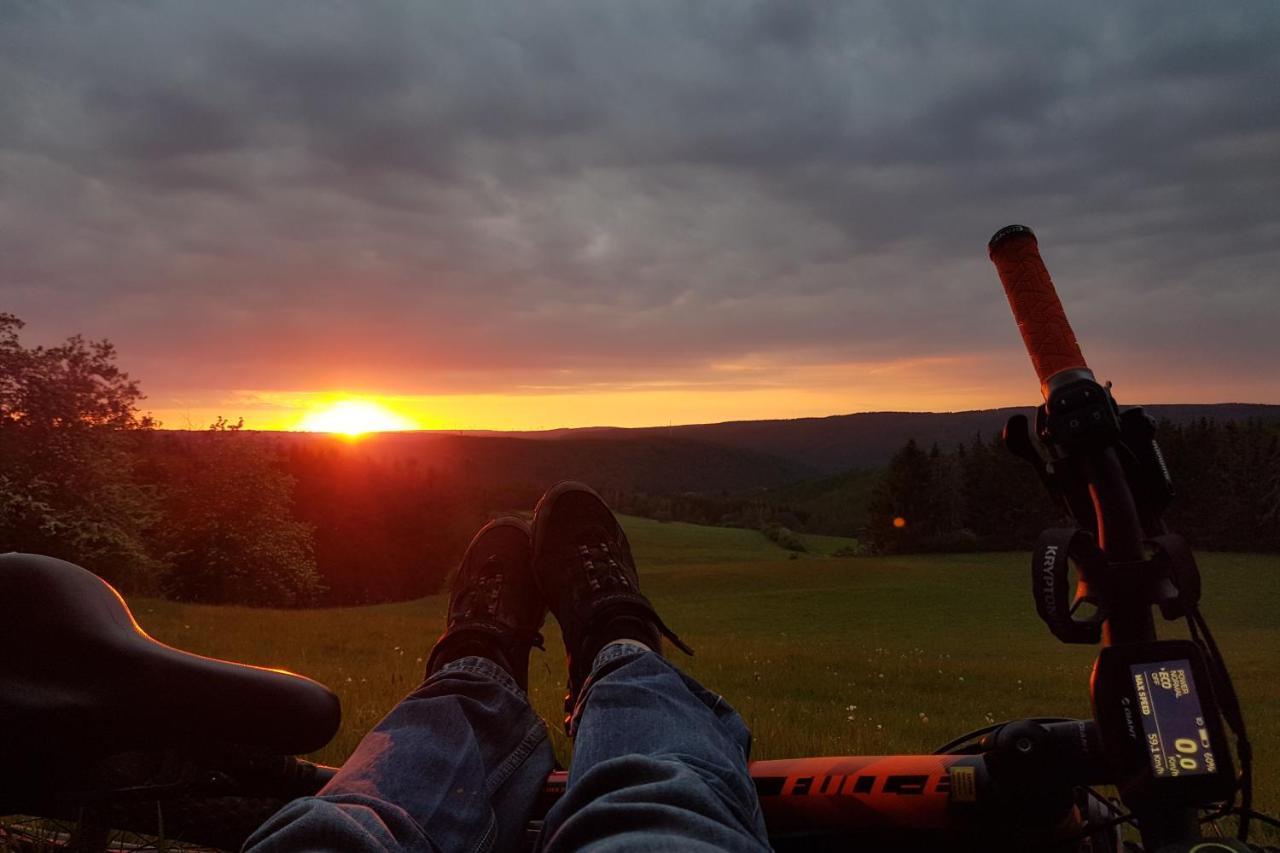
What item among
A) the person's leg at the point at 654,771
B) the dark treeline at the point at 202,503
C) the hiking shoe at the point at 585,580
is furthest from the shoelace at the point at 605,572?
the dark treeline at the point at 202,503

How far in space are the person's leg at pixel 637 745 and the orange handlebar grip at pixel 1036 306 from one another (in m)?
1.13

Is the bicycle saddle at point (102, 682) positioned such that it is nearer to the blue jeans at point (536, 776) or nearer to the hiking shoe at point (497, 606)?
the blue jeans at point (536, 776)

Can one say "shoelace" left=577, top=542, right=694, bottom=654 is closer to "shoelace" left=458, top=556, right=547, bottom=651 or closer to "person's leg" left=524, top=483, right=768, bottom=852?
"person's leg" left=524, top=483, right=768, bottom=852

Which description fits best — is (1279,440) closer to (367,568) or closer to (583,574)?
(367,568)

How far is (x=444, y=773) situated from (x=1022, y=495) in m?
65.1

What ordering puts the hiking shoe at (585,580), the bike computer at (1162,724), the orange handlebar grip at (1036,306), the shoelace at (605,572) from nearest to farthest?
the bike computer at (1162,724), the orange handlebar grip at (1036,306), the hiking shoe at (585,580), the shoelace at (605,572)

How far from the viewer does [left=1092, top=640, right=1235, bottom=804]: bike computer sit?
1421 millimetres

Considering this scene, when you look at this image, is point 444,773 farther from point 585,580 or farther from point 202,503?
point 202,503

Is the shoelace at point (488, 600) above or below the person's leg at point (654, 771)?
above

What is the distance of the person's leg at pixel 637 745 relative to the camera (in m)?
1.45

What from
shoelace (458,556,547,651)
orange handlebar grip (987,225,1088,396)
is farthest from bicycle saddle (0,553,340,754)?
orange handlebar grip (987,225,1088,396)

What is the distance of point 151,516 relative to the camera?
1173 inches

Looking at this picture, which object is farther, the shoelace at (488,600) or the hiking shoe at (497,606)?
the shoelace at (488,600)

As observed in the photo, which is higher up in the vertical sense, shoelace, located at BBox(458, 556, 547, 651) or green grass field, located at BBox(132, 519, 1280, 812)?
shoelace, located at BBox(458, 556, 547, 651)
